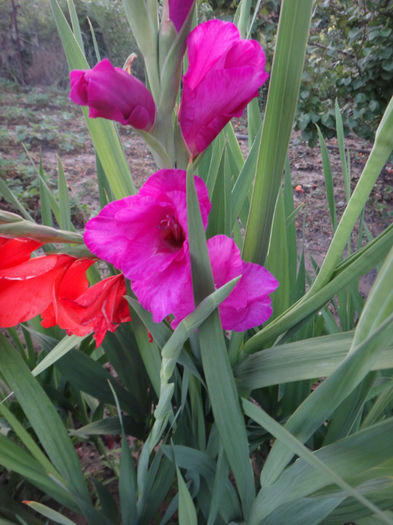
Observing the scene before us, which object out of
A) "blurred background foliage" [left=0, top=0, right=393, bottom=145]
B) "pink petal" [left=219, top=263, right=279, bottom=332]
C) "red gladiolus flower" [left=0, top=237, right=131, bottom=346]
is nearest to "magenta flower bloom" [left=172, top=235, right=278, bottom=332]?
"pink petal" [left=219, top=263, right=279, bottom=332]

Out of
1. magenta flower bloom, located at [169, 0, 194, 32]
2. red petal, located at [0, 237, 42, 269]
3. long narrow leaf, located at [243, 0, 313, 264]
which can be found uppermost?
magenta flower bloom, located at [169, 0, 194, 32]

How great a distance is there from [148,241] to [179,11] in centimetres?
20

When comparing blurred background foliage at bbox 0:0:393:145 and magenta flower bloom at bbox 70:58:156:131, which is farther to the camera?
blurred background foliage at bbox 0:0:393:145

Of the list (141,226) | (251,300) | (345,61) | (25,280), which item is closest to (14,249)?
(25,280)

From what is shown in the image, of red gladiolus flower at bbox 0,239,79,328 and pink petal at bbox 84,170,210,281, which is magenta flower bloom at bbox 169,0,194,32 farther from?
red gladiolus flower at bbox 0,239,79,328

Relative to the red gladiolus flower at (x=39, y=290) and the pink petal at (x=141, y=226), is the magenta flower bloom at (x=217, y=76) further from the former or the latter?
the red gladiolus flower at (x=39, y=290)

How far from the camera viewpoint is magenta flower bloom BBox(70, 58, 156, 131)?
1.03 ft

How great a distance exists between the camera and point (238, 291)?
0.37m

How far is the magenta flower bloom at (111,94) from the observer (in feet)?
1.03

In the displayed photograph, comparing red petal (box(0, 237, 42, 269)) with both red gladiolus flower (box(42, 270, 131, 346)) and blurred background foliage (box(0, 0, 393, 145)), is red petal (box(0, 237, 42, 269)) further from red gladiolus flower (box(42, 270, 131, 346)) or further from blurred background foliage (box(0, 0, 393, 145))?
blurred background foliage (box(0, 0, 393, 145))

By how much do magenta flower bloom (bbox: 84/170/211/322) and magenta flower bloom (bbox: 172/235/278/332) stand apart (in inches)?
0.8

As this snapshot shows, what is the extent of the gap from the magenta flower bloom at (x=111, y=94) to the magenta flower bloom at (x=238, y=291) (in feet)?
0.45

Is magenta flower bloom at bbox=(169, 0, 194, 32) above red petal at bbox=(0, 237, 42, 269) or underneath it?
above

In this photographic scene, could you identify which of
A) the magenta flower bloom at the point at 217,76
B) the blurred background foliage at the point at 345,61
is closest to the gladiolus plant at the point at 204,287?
the magenta flower bloom at the point at 217,76
